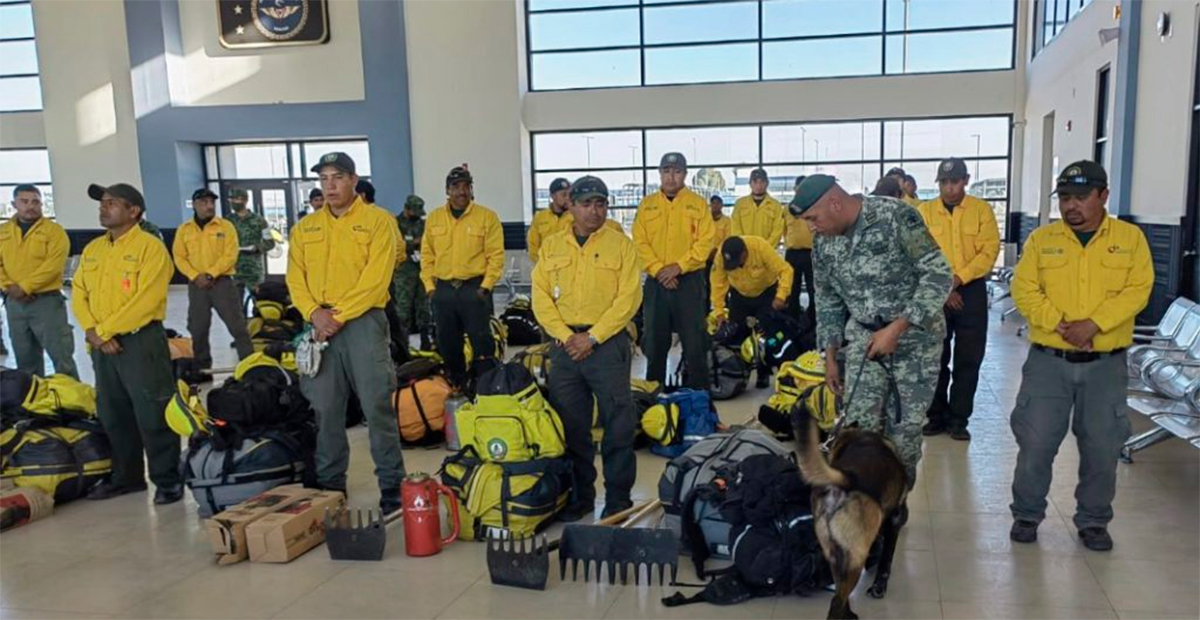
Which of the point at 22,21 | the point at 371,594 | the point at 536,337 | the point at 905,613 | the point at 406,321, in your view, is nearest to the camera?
the point at 905,613

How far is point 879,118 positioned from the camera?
13570mm

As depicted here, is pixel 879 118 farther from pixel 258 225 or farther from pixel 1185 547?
pixel 1185 547

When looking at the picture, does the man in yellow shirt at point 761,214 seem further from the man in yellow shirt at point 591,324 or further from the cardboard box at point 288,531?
the cardboard box at point 288,531

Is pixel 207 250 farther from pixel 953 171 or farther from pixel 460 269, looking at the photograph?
pixel 953 171

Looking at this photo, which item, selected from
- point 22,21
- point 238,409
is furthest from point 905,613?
point 22,21

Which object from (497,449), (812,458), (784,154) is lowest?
(497,449)

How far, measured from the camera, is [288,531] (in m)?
3.36

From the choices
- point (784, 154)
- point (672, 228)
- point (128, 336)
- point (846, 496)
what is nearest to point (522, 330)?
point (672, 228)

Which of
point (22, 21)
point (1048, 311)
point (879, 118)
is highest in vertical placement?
point (22, 21)

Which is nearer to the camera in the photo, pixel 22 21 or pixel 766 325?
pixel 766 325

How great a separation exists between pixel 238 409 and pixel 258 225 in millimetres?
5101

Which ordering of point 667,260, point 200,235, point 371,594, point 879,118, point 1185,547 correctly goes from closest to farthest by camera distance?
point 371,594, point 1185,547, point 667,260, point 200,235, point 879,118

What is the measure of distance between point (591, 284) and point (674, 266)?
1.76m

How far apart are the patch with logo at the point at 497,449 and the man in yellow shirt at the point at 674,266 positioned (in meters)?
2.11
